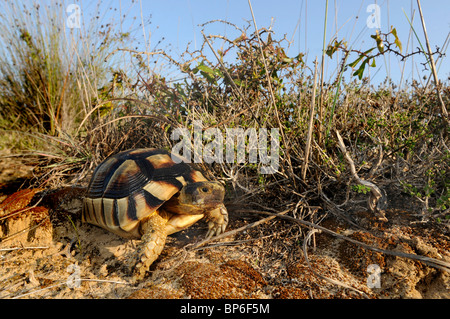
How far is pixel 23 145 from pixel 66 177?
3.91 ft

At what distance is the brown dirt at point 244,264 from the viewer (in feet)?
5.79

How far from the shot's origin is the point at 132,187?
236 cm

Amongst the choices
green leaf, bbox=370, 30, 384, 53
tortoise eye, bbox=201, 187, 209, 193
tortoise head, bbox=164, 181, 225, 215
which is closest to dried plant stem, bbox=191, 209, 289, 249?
tortoise head, bbox=164, 181, 225, 215

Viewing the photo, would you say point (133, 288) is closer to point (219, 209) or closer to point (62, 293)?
point (62, 293)

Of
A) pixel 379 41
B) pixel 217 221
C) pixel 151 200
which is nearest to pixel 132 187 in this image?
pixel 151 200

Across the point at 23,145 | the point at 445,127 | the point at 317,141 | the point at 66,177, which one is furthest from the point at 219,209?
the point at 23,145

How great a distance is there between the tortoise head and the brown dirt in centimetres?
28

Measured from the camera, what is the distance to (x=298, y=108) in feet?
8.11

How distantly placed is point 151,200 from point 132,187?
0.21m

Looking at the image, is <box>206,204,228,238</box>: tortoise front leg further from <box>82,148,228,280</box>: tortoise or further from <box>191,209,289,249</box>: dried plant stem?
<box>191,209,289,249</box>: dried plant stem
